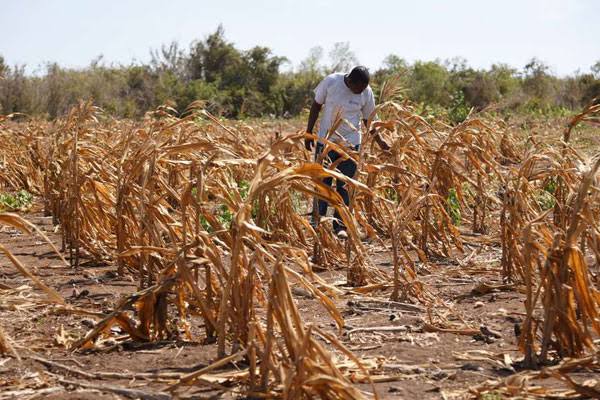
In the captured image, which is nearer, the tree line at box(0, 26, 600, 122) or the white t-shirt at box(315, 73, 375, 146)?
the white t-shirt at box(315, 73, 375, 146)

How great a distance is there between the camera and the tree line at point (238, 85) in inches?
1018

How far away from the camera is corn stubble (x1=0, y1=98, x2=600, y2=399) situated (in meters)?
2.86

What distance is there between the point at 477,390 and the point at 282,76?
3028 centimetres

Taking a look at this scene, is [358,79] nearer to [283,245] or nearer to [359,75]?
[359,75]

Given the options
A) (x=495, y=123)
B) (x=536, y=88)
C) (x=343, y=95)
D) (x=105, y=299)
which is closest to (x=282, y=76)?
(x=536, y=88)

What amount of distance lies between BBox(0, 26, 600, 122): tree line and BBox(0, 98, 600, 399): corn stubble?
19305 millimetres

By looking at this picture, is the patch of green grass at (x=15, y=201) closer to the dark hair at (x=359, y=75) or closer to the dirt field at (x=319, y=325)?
the dirt field at (x=319, y=325)

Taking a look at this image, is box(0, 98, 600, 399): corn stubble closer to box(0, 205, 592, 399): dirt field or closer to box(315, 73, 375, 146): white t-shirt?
box(0, 205, 592, 399): dirt field

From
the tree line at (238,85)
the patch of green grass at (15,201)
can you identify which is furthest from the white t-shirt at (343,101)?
the tree line at (238,85)

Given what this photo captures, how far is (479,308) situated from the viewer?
14.4 feet

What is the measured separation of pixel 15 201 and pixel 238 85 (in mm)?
21871

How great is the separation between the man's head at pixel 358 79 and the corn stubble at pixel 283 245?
0.62 m

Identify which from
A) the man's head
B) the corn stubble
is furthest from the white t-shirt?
the corn stubble

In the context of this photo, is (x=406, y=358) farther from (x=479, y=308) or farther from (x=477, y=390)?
(x=479, y=308)
